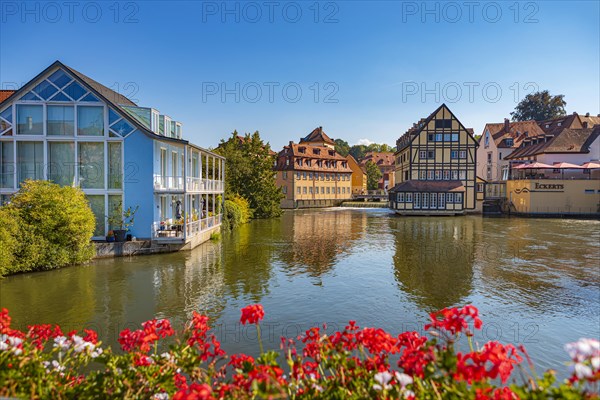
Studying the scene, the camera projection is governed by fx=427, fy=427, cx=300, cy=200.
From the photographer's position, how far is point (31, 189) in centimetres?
1761

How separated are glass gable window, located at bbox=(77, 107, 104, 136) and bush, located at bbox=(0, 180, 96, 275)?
411 centimetres

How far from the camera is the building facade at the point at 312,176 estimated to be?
2584 inches

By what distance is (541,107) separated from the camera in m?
91.9

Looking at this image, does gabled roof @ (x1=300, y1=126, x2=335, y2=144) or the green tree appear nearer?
gabled roof @ (x1=300, y1=126, x2=335, y2=144)

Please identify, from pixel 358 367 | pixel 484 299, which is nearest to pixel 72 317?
pixel 358 367

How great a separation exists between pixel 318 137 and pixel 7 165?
204ft

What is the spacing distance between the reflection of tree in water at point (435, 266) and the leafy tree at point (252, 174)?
60.5 feet

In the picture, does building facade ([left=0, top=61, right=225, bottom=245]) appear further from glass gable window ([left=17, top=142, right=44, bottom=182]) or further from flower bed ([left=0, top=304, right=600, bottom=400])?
flower bed ([left=0, top=304, right=600, bottom=400])

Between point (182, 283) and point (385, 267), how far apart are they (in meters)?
8.66

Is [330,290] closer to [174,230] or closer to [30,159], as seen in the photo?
[174,230]

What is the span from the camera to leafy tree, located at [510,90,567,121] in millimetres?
90188

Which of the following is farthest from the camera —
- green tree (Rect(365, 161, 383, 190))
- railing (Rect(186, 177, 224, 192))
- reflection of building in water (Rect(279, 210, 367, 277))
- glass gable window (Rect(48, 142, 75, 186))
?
green tree (Rect(365, 161, 383, 190))

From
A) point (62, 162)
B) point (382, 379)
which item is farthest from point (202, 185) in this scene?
point (382, 379)

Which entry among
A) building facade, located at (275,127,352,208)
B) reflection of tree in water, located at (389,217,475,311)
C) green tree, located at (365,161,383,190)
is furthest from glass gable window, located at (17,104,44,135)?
green tree, located at (365,161,383,190)
